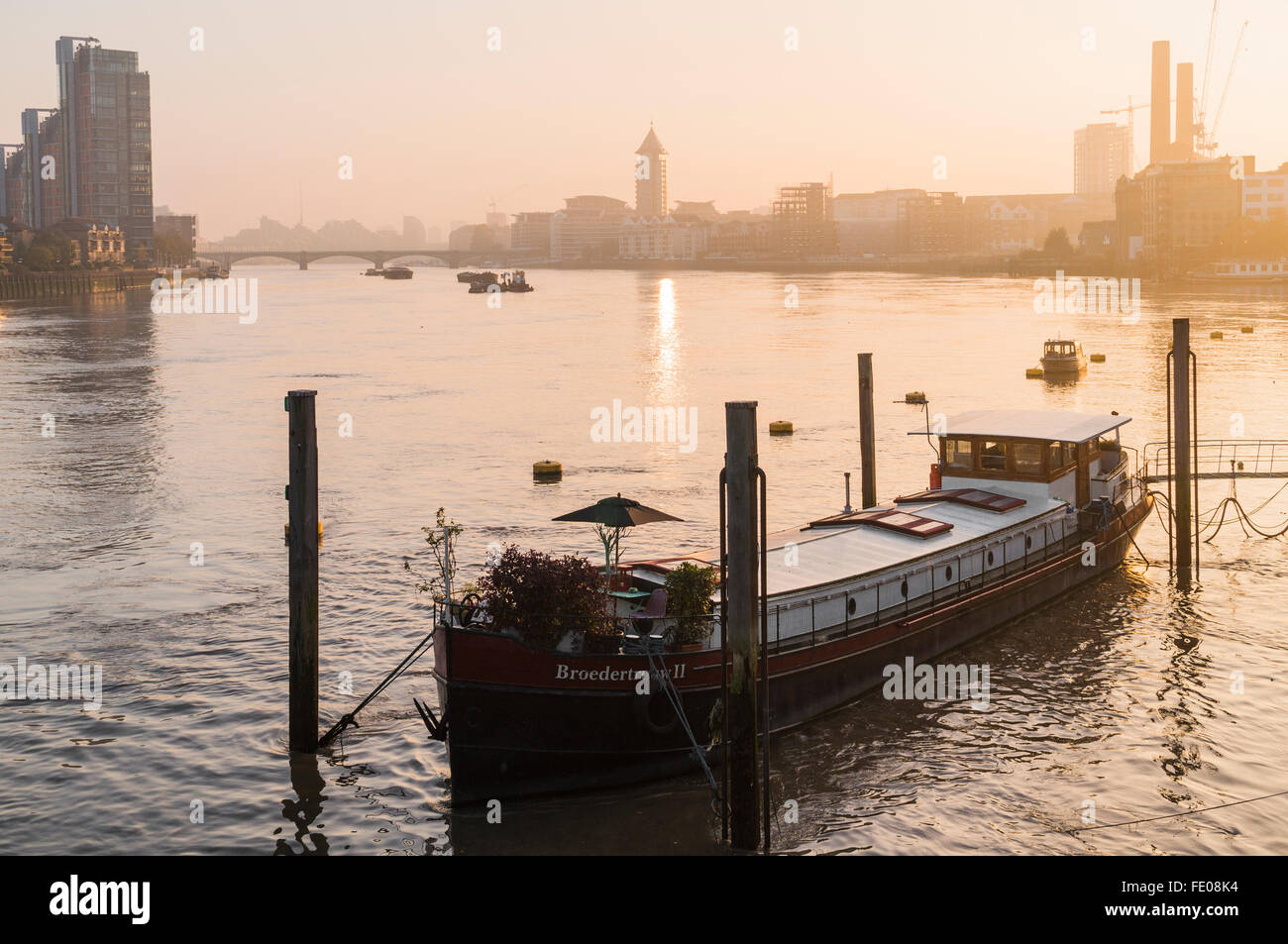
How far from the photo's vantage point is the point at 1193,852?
18734 millimetres

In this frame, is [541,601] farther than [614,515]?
No

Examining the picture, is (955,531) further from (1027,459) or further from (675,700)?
(675,700)

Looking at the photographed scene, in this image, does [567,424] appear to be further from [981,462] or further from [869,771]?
[869,771]

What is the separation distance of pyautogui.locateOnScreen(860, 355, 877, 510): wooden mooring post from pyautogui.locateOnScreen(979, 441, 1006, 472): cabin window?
11.7 ft

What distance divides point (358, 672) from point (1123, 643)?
15979 millimetres

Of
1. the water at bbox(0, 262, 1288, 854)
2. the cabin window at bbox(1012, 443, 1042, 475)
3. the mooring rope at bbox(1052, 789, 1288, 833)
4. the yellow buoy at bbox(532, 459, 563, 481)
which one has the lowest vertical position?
the mooring rope at bbox(1052, 789, 1288, 833)

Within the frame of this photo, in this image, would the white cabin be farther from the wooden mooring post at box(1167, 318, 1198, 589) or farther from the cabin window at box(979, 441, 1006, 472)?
the wooden mooring post at box(1167, 318, 1198, 589)

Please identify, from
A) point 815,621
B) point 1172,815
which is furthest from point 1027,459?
point 1172,815

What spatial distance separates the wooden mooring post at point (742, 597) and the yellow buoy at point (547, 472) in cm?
3140

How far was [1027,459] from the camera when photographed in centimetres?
3141

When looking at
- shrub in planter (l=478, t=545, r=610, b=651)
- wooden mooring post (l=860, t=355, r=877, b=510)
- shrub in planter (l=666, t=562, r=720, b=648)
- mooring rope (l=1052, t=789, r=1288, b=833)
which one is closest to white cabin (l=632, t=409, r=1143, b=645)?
shrub in planter (l=666, t=562, r=720, b=648)

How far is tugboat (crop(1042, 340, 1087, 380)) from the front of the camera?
84438 millimetres

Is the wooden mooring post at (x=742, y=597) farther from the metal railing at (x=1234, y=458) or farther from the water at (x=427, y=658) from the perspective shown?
the metal railing at (x=1234, y=458)

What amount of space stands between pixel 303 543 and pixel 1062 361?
235ft
